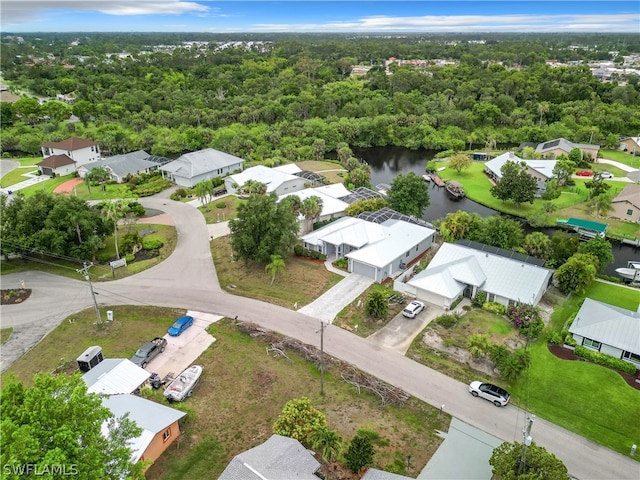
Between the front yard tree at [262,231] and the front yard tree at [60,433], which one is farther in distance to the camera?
the front yard tree at [262,231]

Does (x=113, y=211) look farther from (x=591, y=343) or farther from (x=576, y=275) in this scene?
(x=576, y=275)

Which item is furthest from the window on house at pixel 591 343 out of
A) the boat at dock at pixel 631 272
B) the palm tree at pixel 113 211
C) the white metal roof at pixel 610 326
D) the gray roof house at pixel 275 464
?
the palm tree at pixel 113 211

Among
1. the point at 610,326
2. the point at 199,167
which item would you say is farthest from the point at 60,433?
the point at 199,167

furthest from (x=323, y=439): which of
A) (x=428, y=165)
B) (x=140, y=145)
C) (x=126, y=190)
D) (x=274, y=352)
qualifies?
(x=140, y=145)

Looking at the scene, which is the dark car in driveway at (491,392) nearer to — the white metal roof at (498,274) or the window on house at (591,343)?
the window on house at (591,343)

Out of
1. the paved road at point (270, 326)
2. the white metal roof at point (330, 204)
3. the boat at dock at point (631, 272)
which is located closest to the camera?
the paved road at point (270, 326)

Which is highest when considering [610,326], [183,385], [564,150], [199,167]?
[199,167]

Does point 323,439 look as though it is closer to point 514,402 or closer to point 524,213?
point 514,402
